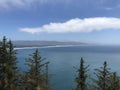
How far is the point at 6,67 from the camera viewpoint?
17859mm

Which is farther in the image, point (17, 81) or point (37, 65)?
point (17, 81)

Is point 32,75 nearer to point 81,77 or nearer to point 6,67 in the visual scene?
point 6,67

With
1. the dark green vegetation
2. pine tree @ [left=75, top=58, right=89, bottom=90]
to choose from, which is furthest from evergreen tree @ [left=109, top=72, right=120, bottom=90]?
pine tree @ [left=75, top=58, right=89, bottom=90]

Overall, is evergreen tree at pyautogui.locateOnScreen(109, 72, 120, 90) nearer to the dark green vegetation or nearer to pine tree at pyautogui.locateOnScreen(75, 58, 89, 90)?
the dark green vegetation

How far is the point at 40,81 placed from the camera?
1648cm

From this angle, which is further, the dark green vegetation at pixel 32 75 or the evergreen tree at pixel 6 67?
the evergreen tree at pixel 6 67

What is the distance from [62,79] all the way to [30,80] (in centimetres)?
7256

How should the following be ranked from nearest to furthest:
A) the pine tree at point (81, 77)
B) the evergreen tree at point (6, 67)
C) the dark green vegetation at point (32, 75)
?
the dark green vegetation at point (32, 75) → the evergreen tree at point (6, 67) → the pine tree at point (81, 77)

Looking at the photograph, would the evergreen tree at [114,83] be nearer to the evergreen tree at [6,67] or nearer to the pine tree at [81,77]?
the pine tree at [81,77]

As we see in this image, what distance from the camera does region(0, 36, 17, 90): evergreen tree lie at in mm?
17922

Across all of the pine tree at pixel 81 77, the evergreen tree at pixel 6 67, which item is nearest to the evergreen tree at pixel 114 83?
the pine tree at pixel 81 77

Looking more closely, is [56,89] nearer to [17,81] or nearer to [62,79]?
[62,79]

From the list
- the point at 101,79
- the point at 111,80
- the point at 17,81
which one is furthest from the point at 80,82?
the point at 17,81

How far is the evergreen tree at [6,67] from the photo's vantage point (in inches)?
706
